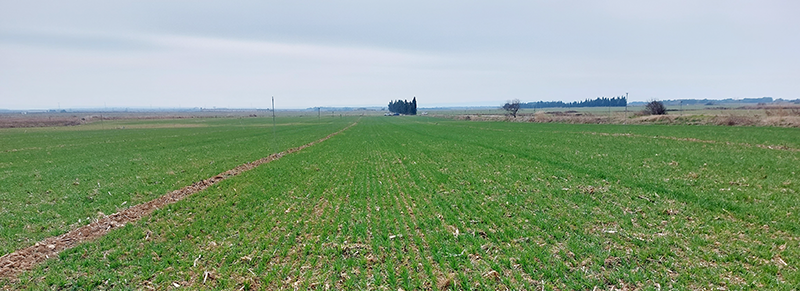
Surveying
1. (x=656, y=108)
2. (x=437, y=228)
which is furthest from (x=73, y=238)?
(x=656, y=108)

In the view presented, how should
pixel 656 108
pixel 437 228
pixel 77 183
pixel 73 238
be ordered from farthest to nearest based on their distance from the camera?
pixel 656 108 < pixel 77 183 < pixel 437 228 < pixel 73 238

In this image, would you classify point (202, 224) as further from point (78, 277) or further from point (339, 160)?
point (339, 160)

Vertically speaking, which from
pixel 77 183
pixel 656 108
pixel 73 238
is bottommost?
pixel 73 238

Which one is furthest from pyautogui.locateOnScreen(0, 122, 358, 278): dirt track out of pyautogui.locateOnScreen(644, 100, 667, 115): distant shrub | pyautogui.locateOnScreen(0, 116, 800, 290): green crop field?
pyautogui.locateOnScreen(644, 100, 667, 115): distant shrub

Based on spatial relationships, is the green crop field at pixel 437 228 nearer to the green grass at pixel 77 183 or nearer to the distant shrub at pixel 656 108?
the green grass at pixel 77 183

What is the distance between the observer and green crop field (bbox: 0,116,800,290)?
7.07 metres

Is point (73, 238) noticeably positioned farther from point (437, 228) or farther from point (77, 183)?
point (437, 228)

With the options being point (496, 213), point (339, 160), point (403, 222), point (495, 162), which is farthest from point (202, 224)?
point (495, 162)

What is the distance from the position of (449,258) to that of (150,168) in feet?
70.7

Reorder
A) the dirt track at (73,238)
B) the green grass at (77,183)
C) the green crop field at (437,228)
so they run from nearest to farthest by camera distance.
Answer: the green crop field at (437,228) < the dirt track at (73,238) < the green grass at (77,183)

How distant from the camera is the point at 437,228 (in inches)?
391

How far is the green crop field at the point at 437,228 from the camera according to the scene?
279 inches

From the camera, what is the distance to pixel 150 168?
21.4 meters

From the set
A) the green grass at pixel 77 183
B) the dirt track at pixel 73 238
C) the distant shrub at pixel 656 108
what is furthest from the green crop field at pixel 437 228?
the distant shrub at pixel 656 108
